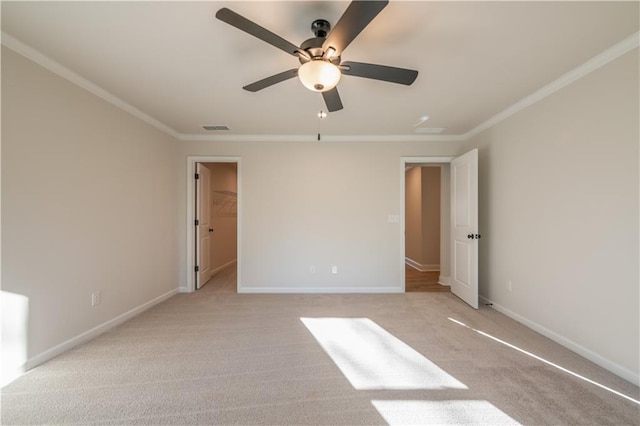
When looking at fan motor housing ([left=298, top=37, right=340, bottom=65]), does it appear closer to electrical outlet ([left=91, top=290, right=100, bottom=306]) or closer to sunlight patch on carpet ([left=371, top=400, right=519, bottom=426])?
sunlight patch on carpet ([left=371, top=400, right=519, bottom=426])

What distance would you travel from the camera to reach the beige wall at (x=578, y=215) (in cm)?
186

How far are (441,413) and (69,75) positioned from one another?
12.7ft

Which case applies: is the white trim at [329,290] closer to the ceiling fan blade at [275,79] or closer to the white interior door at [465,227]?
the white interior door at [465,227]

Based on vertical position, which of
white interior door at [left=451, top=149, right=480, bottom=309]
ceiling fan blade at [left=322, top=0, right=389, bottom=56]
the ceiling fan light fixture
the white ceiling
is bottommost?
white interior door at [left=451, top=149, right=480, bottom=309]

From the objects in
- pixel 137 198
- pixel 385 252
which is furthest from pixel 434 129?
pixel 137 198

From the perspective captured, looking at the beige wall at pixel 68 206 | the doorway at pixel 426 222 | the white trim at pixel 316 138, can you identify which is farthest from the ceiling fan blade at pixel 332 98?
the doorway at pixel 426 222

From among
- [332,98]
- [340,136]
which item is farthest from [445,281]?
[332,98]

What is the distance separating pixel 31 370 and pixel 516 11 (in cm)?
417

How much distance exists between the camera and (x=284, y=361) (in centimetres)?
206

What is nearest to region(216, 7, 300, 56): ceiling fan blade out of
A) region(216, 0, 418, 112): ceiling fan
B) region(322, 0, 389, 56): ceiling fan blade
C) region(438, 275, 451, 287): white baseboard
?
region(216, 0, 418, 112): ceiling fan

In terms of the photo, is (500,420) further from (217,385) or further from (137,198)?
(137,198)

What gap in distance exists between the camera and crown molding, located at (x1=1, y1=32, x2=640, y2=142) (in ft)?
6.13

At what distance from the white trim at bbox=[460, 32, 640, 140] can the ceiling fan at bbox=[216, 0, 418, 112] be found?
162 cm

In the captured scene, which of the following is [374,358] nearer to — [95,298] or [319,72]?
[319,72]
